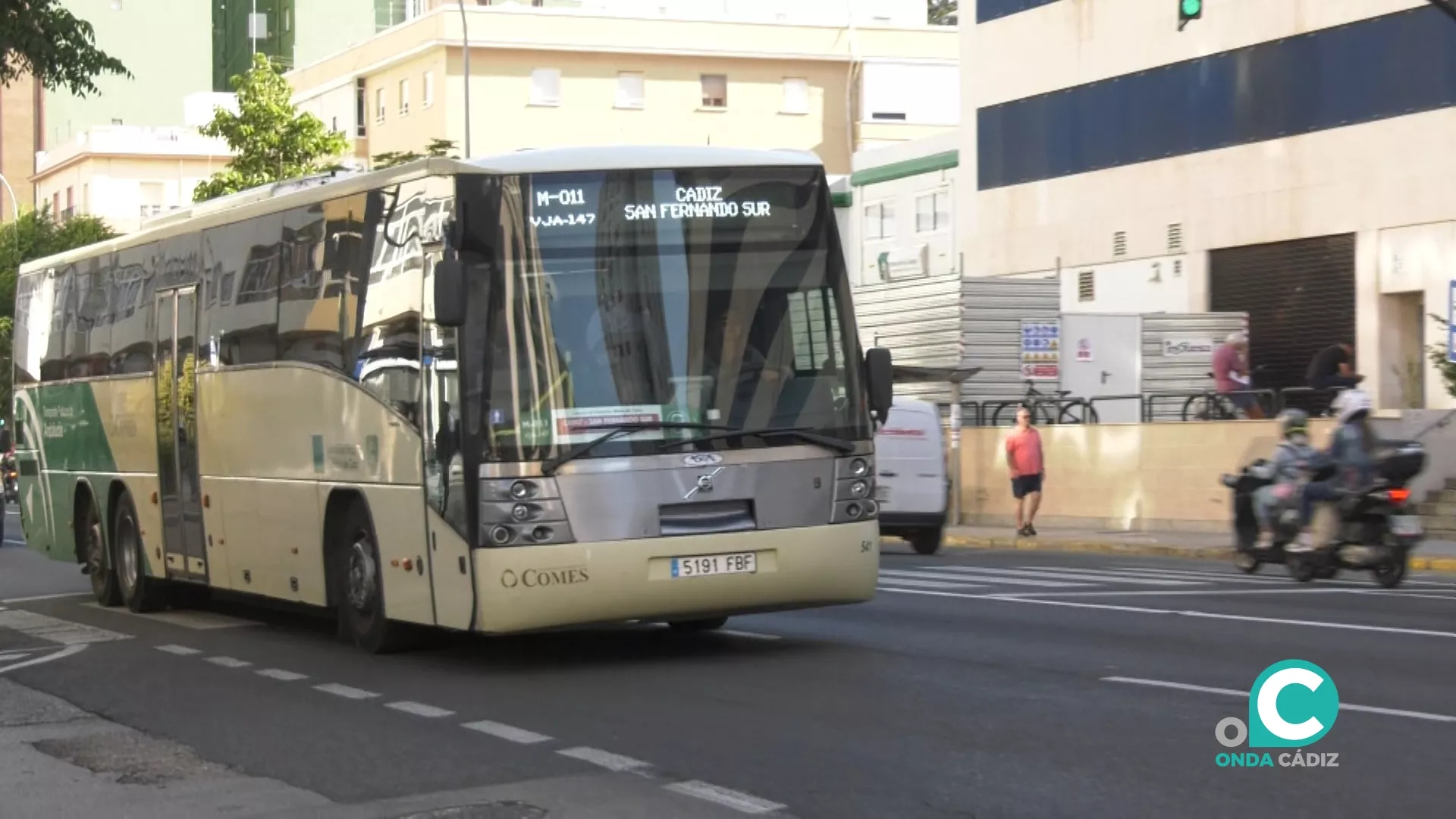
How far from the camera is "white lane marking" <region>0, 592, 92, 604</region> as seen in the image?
21.1 meters

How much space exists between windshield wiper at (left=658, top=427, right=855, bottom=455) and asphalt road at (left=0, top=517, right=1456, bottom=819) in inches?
48.8

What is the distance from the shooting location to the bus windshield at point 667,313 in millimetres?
12453

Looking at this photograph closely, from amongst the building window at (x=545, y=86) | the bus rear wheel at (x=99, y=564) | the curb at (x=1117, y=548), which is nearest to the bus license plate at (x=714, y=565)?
the bus rear wheel at (x=99, y=564)

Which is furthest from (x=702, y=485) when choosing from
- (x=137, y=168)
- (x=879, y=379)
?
(x=137, y=168)

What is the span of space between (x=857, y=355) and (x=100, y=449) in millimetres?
9171

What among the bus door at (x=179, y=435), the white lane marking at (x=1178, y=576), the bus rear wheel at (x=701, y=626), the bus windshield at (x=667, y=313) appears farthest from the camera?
the white lane marking at (x=1178, y=576)

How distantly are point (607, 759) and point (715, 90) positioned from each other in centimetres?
6645

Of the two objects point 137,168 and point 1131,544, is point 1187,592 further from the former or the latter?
point 137,168

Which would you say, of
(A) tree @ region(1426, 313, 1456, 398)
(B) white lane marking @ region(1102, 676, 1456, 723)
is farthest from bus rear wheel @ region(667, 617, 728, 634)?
(A) tree @ region(1426, 313, 1456, 398)

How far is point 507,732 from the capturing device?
1027 cm

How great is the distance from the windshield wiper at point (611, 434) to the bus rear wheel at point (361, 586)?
1.95 meters

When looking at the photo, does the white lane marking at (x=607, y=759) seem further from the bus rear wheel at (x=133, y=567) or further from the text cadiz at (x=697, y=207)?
the bus rear wheel at (x=133, y=567)

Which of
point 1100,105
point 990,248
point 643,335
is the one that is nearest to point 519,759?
point 643,335

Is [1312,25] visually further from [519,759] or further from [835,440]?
[519,759]
